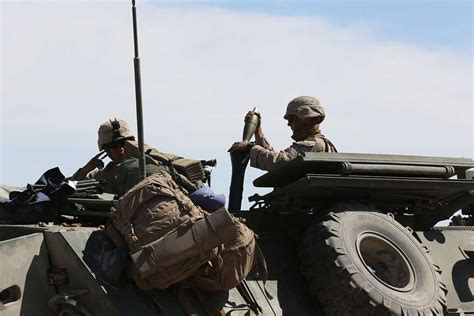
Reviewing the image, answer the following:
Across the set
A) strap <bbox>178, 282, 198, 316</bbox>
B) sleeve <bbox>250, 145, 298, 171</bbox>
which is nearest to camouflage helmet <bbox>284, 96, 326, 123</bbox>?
sleeve <bbox>250, 145, 298, 171</bbox>

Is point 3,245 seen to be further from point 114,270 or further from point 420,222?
point 420,222

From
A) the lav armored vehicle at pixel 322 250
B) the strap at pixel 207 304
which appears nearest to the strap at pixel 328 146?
the lav armored vehicle at pixel 322 250

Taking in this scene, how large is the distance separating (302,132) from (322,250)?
188 centimetres

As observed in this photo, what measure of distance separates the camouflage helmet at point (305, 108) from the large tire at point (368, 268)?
53.1 inches

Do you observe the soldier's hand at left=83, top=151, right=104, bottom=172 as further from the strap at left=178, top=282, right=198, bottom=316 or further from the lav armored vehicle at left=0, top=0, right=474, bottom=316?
the strap at left=178, top=282, right=198, bottom=316

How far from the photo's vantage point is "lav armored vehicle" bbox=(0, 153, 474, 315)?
19.8 ft

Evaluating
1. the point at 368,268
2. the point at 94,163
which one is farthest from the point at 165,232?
the point at 94,163

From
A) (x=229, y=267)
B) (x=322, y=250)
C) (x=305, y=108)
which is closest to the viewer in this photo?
(x=229, y=267)

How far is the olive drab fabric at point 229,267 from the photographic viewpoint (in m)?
6.29

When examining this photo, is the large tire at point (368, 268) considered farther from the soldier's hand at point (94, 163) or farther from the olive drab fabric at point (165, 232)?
the soldier's hand at point (94, 163)

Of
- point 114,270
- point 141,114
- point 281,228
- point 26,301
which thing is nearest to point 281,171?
point 281,228

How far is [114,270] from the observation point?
Answer: 20.0 ft

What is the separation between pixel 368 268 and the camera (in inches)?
276

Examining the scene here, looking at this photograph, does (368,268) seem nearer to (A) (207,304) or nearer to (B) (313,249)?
(B) (313,249)
